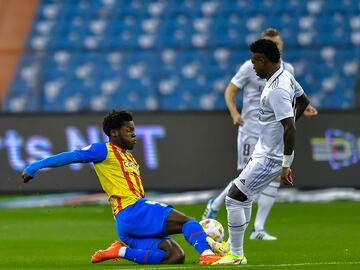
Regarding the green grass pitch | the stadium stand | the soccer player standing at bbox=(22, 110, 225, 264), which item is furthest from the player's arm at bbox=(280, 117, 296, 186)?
the stadium stand

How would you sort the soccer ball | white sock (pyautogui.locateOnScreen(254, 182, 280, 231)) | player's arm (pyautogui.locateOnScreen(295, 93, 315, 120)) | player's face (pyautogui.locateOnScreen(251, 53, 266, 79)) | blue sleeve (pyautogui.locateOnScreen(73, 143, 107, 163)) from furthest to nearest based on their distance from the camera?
1. white sock (pyautogui.locateOnScreen(254, 182, 280, 231))
2. the soccer ball
3. player's arm (pyautogui.locateOnScreen(295, 93, 315, 120))
4. player's face (pyautogui.locateOnScreen(251, 53, 266, 79))
5. blue sleeve (pyautogui.locateOnScreen(73, 143, 107, 163))

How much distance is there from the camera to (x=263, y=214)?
10.9 m

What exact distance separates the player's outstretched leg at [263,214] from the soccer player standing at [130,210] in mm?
2763

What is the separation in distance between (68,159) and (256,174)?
1426 millimetres

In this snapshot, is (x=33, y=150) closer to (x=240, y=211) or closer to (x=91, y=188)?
(x=91, y=188)

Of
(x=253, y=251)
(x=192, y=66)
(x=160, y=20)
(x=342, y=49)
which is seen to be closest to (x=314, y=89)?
(x=342, y=49)

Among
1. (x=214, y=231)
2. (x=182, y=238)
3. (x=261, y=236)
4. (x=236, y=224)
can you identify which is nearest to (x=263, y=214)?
(x=261, y=236)

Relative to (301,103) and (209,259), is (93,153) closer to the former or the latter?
(209,259)

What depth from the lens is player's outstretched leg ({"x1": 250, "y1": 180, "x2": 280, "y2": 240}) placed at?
1072 centimetres

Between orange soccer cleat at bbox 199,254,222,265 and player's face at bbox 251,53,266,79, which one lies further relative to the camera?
player's face at bbox 251,53,266,79

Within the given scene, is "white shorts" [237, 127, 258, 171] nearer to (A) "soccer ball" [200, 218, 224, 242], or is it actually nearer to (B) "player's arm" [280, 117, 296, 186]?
(A) "soccer ball" [200, 218, 224, 242]

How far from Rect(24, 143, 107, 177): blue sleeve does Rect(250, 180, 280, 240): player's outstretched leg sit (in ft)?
10.4

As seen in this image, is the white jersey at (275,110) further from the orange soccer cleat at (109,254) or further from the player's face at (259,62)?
the orange soccer cleat at (109,254)

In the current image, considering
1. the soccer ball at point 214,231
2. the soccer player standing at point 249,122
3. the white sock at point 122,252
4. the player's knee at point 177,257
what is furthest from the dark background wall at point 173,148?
the player's knee at point 177,257
